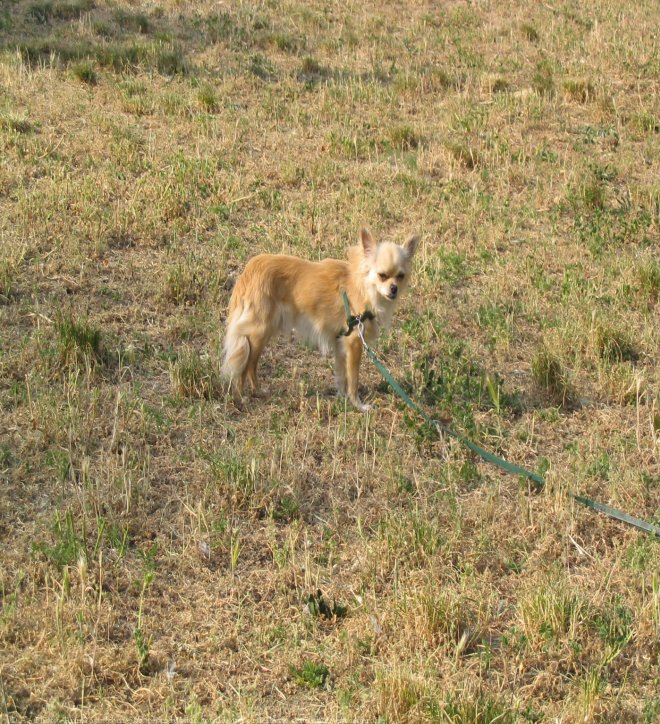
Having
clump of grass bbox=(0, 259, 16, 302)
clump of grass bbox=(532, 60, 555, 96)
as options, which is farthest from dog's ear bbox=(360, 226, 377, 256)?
clump of grass bbox=(532, 60, 555, 96)

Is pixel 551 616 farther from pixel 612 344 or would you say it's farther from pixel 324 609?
pixel 612 344

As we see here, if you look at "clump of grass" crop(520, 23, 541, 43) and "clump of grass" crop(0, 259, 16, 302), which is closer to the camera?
"clump of grass" crop(0, 259, 16, 302)

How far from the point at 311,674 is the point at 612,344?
373cm

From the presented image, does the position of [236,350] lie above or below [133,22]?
below

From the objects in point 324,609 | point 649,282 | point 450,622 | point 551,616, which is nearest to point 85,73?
point 649,282

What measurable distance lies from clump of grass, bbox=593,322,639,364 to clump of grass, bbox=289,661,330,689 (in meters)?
3.52

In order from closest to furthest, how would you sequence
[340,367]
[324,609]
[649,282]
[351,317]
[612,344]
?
1. [324,609]
2. [351,317]
3. [340,367]
4. [612,344]
5. [649,282]

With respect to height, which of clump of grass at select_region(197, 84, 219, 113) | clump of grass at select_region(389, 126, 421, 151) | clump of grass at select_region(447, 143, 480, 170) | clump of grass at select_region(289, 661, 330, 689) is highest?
clump of grass at select_region(197, 84, 219, 113)

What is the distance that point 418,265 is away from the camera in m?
8.39

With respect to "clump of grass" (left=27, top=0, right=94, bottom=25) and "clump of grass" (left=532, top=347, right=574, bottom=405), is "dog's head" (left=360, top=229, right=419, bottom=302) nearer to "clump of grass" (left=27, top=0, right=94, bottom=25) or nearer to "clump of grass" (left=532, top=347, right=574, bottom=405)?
"clump of grass" (left=532, top=347, right=574, bottom=405)

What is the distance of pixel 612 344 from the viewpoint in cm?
715

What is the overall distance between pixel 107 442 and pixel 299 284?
1.58m

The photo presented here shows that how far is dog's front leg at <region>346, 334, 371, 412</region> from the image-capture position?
6.61m

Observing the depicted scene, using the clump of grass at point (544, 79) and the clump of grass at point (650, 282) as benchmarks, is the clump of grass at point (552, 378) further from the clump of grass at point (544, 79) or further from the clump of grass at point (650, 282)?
the clump of grass at point (544, 79)
